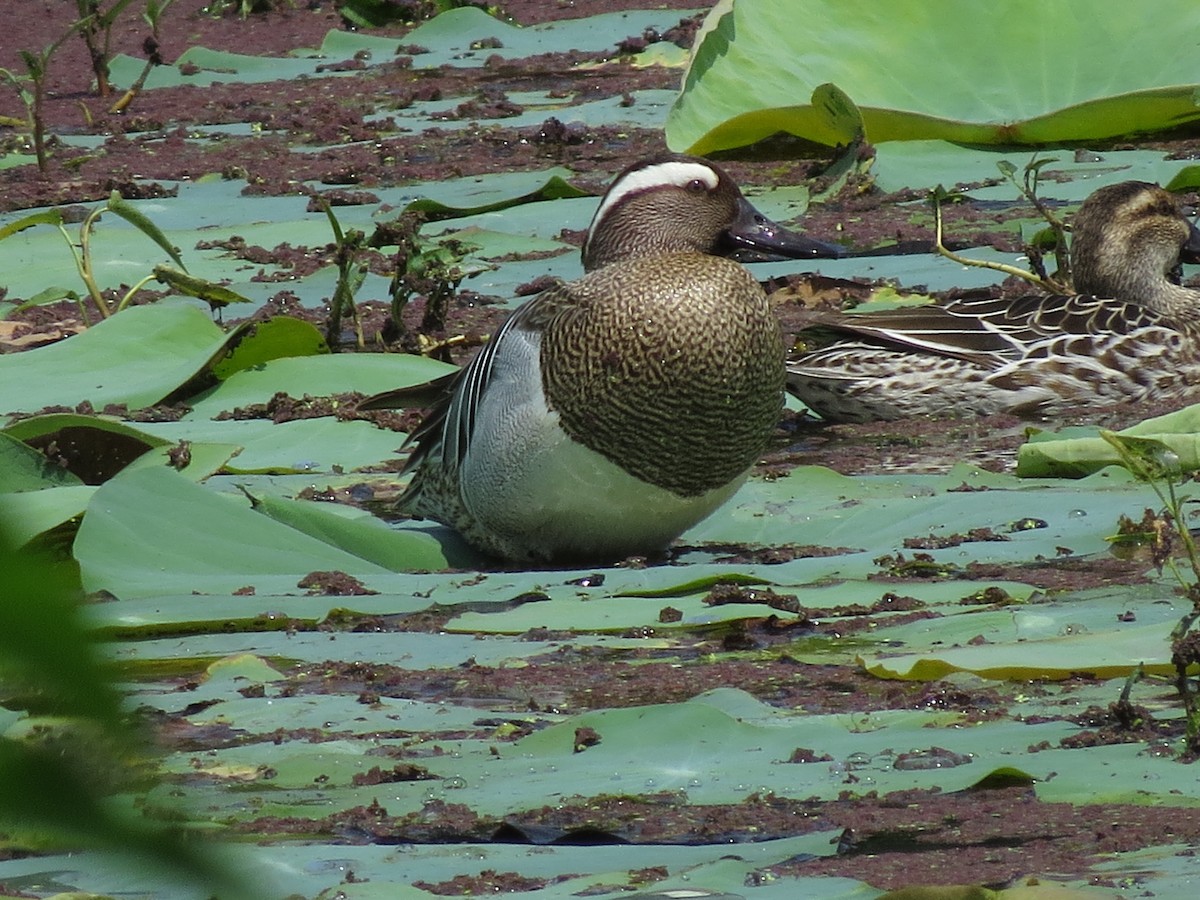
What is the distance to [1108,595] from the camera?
3.36 metres

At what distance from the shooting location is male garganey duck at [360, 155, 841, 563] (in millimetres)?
4062

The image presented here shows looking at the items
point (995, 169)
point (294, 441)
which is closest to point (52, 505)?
point (294, 441)

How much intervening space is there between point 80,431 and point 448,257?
6.23ft

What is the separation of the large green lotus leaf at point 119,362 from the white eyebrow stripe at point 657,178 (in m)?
1.18

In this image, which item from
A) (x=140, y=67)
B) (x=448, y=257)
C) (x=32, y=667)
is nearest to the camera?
(x=32, y=667)

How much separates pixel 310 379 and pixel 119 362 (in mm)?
573

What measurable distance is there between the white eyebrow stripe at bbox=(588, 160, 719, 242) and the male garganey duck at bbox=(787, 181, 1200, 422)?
166 cm

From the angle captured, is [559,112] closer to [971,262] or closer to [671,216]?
[971,262]

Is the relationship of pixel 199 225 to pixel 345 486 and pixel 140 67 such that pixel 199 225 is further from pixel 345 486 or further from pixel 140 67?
pixel 140 67

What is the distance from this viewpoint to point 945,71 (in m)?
7.78

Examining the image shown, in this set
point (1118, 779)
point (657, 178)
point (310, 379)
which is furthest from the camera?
point (310, 379)

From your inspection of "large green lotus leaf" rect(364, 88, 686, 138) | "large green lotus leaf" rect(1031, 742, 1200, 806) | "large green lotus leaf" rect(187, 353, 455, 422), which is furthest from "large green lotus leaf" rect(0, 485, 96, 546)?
"large green lotus leaf" rect(364, 88, 686, 138)

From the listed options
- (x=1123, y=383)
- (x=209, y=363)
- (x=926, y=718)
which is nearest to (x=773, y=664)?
(x=926, y=718)

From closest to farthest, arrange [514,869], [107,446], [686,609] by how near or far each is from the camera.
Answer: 1. [514,869]
2. [686,609]
3. [107,446]
